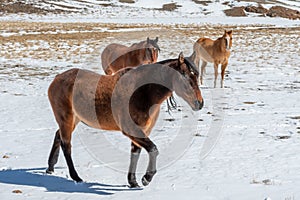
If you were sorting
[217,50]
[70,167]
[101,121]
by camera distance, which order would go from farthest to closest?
1. [217,50]
2. [70,167]
3. [101,121]

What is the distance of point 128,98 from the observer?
4.46 m

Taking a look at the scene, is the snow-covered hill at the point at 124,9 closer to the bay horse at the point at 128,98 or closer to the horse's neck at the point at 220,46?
the horse's neck at the point at 220,46

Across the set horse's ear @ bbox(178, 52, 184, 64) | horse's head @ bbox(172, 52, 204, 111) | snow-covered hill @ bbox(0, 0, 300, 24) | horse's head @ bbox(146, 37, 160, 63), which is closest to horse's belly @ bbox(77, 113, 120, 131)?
horse's head @ bbox(172, 52, 204, 111)

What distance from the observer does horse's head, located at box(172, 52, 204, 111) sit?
13.8ft

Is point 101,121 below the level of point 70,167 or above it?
above

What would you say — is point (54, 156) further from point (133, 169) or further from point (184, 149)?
point (184, 149)

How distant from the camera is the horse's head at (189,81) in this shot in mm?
4199

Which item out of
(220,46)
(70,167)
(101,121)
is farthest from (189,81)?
(220,46)

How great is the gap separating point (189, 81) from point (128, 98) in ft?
2.35

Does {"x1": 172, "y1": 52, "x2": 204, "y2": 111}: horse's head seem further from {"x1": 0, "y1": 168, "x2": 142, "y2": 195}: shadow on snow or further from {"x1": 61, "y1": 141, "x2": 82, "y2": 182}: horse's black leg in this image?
{"x1": 61, "y1": 141, "x2": 82, "y2": 182}: horse's black leg

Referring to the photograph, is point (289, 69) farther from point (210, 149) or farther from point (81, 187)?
point (81, 187)

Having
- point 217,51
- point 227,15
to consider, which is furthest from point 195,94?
point 227,15

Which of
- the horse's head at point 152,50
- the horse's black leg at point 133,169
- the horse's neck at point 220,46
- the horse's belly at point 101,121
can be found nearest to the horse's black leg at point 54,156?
the horse's belly at point 101,121

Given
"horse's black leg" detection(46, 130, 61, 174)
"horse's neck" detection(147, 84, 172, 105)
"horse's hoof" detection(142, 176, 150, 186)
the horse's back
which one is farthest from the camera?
the horse's back
